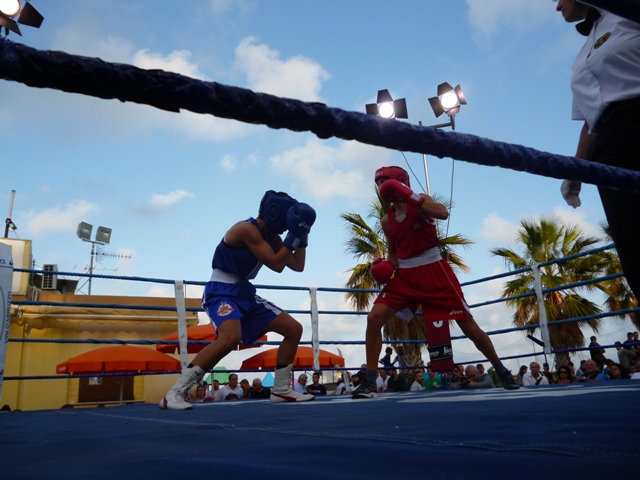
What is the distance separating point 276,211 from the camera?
9.46ft

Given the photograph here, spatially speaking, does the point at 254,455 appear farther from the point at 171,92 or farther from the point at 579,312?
the point at 579,312

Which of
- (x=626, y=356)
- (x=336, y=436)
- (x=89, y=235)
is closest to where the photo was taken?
(x=336, y=436)

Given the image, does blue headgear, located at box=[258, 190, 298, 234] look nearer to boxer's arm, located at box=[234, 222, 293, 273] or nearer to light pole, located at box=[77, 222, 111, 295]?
boxer's arm, located at box=[234, 222, 293, 273]

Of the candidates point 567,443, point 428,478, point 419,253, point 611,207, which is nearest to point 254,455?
point 428,478

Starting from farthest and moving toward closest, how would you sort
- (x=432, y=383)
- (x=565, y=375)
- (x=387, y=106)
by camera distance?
(x=387, y=106) → (x=432, y=383) → (x=565, y=375)

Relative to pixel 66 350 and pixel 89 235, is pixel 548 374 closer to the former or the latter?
pixel 66 350

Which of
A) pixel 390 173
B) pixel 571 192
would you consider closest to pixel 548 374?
pixel 390 173

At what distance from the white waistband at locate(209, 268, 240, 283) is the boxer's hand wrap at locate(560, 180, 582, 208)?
6.05 feet

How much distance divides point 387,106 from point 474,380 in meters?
4.15

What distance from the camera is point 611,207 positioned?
139 cm

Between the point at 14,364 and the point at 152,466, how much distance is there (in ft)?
41.7

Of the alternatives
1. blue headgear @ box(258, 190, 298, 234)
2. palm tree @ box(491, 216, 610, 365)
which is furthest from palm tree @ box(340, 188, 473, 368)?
blue headgear @ box(258, 190, 298, 234)

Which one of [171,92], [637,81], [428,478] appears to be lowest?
[428,478]

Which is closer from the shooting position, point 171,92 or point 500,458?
point 171,92
